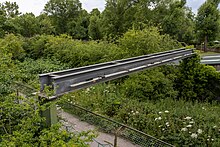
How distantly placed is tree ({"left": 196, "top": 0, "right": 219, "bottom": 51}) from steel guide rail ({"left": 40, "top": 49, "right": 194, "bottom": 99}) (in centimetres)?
1931

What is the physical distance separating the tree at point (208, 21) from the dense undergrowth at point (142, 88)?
15.2 m

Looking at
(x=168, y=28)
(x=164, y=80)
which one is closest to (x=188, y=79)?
(x=164, y=80)

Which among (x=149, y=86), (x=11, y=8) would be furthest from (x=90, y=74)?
(x=11, y=8)

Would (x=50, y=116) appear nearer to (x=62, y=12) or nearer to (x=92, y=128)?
(x=92, y=128)

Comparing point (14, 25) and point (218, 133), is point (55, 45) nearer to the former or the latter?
point (218, 133)

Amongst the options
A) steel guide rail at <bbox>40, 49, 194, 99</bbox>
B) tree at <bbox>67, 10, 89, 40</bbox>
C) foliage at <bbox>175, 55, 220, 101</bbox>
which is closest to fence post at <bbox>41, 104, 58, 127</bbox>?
steel guide rail at <bbox>40, 49, 194, 99</bbox>

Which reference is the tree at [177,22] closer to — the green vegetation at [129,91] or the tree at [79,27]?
the green vegetation at [129,91]

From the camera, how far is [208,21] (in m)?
26.3

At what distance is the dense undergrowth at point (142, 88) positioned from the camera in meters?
6.64

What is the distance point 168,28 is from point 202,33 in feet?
14.5

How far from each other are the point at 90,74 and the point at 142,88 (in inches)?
188

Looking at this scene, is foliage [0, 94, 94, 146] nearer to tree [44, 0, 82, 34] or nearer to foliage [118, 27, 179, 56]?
foliage [118, 27, 179, 56]

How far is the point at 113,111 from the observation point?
8586 mm

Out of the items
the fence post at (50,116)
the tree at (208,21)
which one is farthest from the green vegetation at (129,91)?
the fence post at (50,116)
